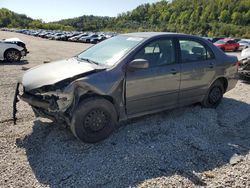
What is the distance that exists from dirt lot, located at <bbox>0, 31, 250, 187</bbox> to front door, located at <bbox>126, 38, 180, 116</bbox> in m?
0.41

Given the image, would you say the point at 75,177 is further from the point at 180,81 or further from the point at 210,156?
the point at 180,81

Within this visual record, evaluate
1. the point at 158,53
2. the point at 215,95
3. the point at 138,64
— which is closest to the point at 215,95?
the point at 215,95

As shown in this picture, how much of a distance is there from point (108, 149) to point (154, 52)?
1.81m

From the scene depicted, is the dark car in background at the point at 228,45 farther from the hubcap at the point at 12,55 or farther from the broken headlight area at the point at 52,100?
the broken headlight area at the point at 52,100

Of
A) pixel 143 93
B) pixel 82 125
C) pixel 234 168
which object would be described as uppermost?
pixel 143 93

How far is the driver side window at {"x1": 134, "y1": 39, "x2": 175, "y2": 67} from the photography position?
4.36 meters

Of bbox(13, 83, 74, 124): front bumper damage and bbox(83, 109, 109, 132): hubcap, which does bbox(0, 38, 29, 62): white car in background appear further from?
bbox(83, 109, 109, 132): hubcap

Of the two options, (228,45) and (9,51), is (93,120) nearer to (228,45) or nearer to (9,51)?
(9,51)

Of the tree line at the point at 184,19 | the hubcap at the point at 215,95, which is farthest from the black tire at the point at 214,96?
the tree line at the point at 184,19

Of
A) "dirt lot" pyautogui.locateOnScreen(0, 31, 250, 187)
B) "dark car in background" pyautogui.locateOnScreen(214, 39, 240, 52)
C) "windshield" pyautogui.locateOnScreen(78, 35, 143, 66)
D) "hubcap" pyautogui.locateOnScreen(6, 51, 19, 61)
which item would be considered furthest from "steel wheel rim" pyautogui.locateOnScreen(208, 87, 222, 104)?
"dark car in background" pyautogui.locateOnScreen(214, 39, 240, 52)

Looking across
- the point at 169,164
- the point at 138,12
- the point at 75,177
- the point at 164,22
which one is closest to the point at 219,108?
the point at 169,164

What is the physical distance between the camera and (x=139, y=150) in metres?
3.76

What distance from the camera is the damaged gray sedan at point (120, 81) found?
3691mm

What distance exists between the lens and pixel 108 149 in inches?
150
